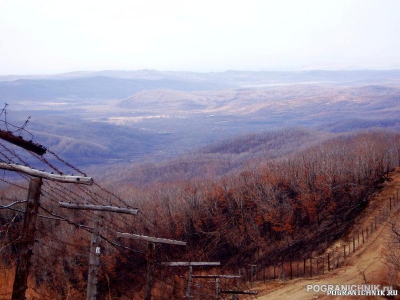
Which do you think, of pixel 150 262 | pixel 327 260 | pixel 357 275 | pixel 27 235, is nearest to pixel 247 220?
pixel 327 260

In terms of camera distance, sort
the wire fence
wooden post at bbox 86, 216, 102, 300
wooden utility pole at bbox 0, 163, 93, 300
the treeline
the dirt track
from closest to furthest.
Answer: wooden utility pole at bbox 0, 163, 93, 300, wooden post at bbox 86, 216, 102, 300, the dirt track, the wire fence, the treeline

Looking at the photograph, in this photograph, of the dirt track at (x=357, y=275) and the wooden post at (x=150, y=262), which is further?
the dirt track at (x=357, y=275)

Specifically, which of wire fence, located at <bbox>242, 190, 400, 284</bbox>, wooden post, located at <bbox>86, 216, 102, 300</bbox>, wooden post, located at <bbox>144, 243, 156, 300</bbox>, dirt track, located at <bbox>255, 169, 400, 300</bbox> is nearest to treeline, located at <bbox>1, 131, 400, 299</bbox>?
wire fence, located at <bbox>242, 190, 400, 284</bbox>

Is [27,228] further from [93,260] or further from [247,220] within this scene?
[247,220]

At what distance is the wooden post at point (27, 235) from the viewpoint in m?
6.86

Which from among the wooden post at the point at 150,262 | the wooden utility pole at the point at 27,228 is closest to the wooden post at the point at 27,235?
the wooden utility pole at the point at 27,228

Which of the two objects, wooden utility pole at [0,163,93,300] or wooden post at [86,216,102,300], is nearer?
wooden utility pole at [0,163,93,300]

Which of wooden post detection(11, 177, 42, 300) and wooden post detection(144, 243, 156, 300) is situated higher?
wooden post detection(11, 177, 42, 300)

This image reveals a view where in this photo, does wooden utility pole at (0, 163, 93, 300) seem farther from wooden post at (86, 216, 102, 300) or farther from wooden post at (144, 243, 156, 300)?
wooden post at (144, 243, 156, 300)

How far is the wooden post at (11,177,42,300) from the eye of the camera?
6.86 meters

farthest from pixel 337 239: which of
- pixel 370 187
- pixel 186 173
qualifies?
pixel 186 173

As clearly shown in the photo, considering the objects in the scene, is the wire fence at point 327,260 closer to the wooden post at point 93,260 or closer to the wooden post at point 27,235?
the wooden post at point 93,260

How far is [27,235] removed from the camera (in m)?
6.85

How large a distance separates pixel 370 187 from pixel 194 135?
14141 cm
